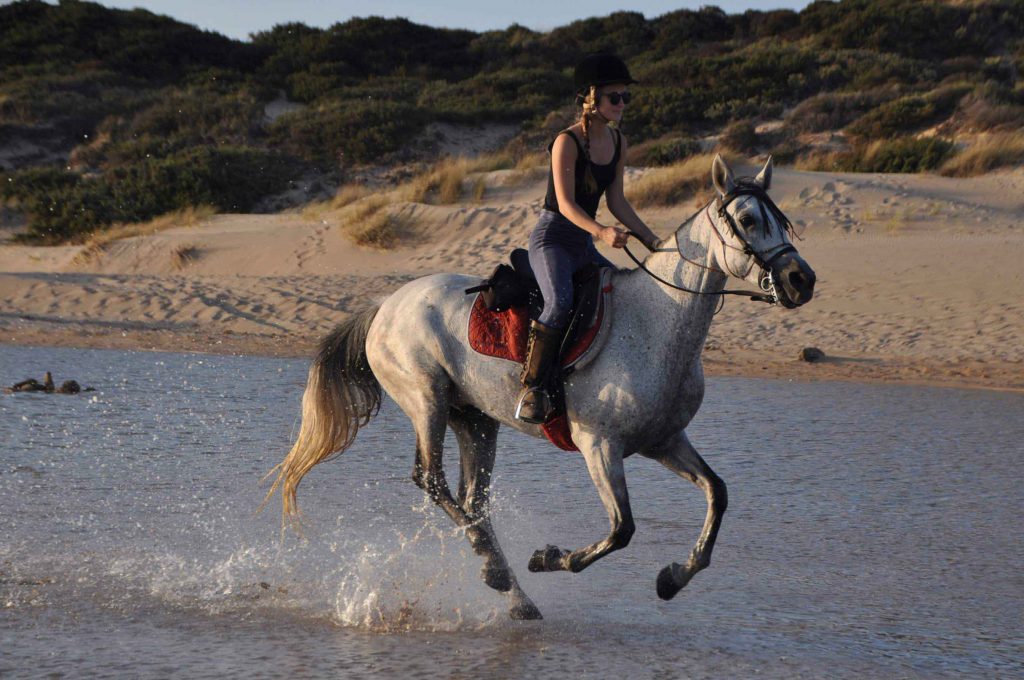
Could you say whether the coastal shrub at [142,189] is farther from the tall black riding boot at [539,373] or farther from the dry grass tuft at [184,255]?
the tall black riding boot at [539,373]

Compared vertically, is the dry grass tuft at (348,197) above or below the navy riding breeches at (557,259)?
below

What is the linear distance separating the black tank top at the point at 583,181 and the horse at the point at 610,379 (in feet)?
1.13

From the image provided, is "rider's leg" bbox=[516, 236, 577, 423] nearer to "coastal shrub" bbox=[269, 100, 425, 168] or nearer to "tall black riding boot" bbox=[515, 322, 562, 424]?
"tall black riding boot" bbox=[515, 322, 562, 424]

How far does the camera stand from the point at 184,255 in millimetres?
20172

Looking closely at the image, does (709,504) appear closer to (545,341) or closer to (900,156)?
(545,341)

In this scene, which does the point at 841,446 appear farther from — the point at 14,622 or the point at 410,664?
the point at 14,622

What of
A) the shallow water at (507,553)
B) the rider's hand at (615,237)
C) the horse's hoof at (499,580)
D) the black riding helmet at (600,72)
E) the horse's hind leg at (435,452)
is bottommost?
the shallow water at (507,553)

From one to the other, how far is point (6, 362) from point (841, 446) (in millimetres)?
8366

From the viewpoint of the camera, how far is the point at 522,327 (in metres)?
5.53

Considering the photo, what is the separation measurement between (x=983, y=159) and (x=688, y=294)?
17143 mm

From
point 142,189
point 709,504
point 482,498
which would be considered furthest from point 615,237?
point 142,189

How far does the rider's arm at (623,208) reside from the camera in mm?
5516

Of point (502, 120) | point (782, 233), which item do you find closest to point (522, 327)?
point (782, 233)

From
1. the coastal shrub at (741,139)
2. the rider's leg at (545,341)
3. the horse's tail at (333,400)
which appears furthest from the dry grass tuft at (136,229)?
the rider's leg at (545,341)
